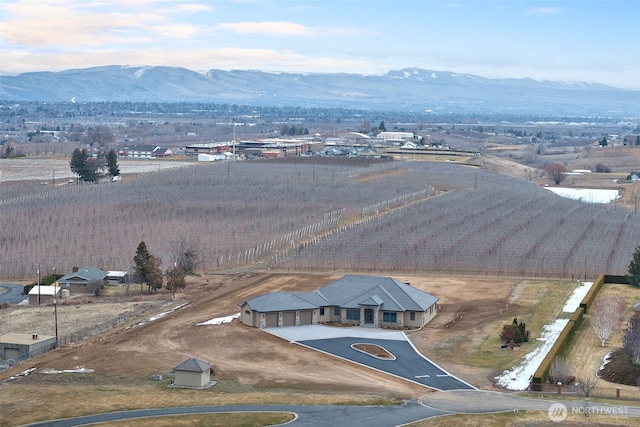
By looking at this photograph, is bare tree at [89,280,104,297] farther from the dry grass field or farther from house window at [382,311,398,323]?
house window at [382,311,398,323]

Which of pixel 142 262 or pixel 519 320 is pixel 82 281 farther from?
pixel 519 320

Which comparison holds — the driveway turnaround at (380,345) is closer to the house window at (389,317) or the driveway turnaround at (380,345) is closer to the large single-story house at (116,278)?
the house window at (389,317)

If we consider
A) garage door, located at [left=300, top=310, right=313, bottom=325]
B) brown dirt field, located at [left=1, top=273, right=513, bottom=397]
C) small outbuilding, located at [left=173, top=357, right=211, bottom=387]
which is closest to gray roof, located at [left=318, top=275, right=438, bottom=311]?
brown dirt field, located at [left=1, top=273, right=513, bottom=397]

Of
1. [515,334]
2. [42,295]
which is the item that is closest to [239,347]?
[515,334]

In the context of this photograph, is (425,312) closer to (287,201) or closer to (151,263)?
(151,263)

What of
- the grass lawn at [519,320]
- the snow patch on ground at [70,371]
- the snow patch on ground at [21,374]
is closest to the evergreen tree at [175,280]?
the snow patch on ground at [70,371]

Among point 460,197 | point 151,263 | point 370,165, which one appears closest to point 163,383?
point 151,263
